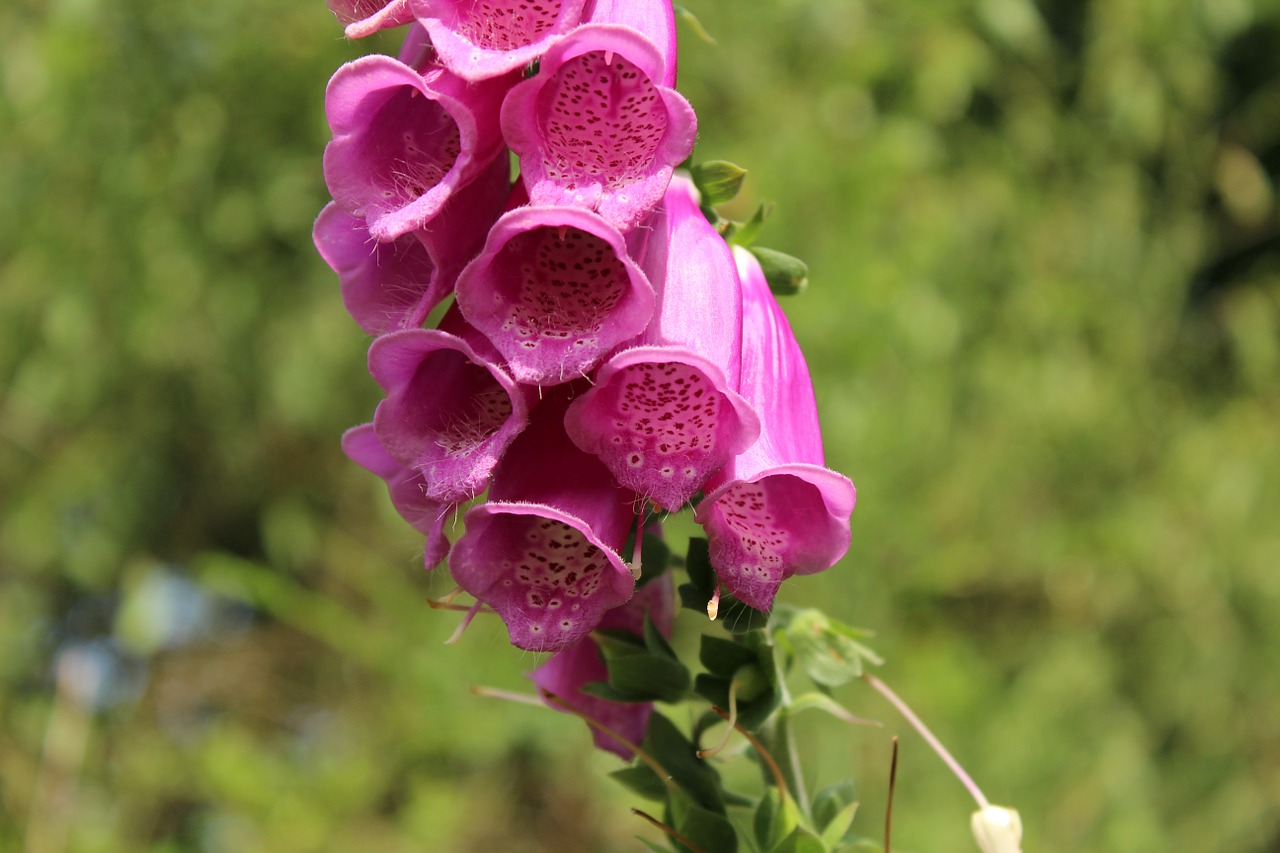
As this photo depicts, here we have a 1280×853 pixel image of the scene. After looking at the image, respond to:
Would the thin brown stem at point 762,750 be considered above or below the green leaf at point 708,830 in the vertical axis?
above

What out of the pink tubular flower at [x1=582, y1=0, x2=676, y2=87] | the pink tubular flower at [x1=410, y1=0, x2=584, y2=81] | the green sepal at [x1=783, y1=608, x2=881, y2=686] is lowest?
the green sepal at [x1=783, y1=608, x2=881, y2=686]

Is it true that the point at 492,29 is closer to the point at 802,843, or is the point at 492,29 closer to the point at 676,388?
the point at 676,388

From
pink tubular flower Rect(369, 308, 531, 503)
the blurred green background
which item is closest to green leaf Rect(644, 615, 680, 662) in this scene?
pink tubular flower Rect(369, 308, 531, 503)

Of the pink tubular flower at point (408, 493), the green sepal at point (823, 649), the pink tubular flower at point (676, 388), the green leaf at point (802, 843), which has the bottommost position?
the green leaf at point (802, 843)

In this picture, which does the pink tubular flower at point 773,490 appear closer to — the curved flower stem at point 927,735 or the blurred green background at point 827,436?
the curved flower stem at point 927,735

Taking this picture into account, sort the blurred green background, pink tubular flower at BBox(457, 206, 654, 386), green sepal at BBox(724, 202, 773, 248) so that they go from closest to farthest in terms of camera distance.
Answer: pink tubular flower at BBox(457, 206, 654, 386)
green sepal at BBox(724, 202, 773, 248)
the blurred green background

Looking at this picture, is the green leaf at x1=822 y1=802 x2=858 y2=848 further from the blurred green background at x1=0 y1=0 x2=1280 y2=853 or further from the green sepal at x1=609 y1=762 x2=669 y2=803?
the blurred green background at x1=0 y1=0 x2=1280 y2=853

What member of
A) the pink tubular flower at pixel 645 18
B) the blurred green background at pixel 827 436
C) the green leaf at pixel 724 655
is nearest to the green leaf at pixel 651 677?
the green leaf at pixel 724 655

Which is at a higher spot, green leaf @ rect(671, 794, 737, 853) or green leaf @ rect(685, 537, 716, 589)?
green leaf @ rect(685, 537, 716, 589)
